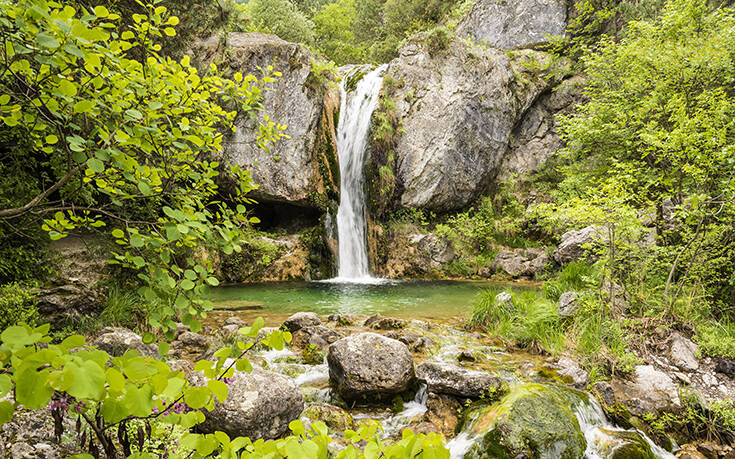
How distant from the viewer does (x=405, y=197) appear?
48.0ft

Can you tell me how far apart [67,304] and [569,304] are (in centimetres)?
730

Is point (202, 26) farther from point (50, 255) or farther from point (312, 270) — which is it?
point (312, 270)

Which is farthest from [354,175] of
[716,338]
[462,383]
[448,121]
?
[716,338]

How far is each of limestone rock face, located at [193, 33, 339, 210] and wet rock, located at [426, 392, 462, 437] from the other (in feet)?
32.8

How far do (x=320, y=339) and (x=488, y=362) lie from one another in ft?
8.37

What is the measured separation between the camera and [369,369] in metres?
4.04

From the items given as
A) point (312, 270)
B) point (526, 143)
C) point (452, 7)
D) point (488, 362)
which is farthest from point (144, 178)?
point (452, 7)

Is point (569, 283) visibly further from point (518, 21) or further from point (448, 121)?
point (518, 21)

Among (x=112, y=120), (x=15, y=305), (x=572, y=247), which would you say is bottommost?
(x=572, y=247)

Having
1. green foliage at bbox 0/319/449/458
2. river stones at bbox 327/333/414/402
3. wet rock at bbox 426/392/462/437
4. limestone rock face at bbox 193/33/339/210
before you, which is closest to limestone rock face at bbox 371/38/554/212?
limestone rock face at bbox 193/33/339/210

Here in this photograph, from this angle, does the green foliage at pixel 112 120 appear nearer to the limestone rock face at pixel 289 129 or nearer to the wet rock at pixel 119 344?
the wet rock at pixel 119 344

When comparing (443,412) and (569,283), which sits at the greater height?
(569,283)

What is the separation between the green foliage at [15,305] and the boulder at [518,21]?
64.3 feet

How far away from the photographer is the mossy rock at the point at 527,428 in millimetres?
3029
